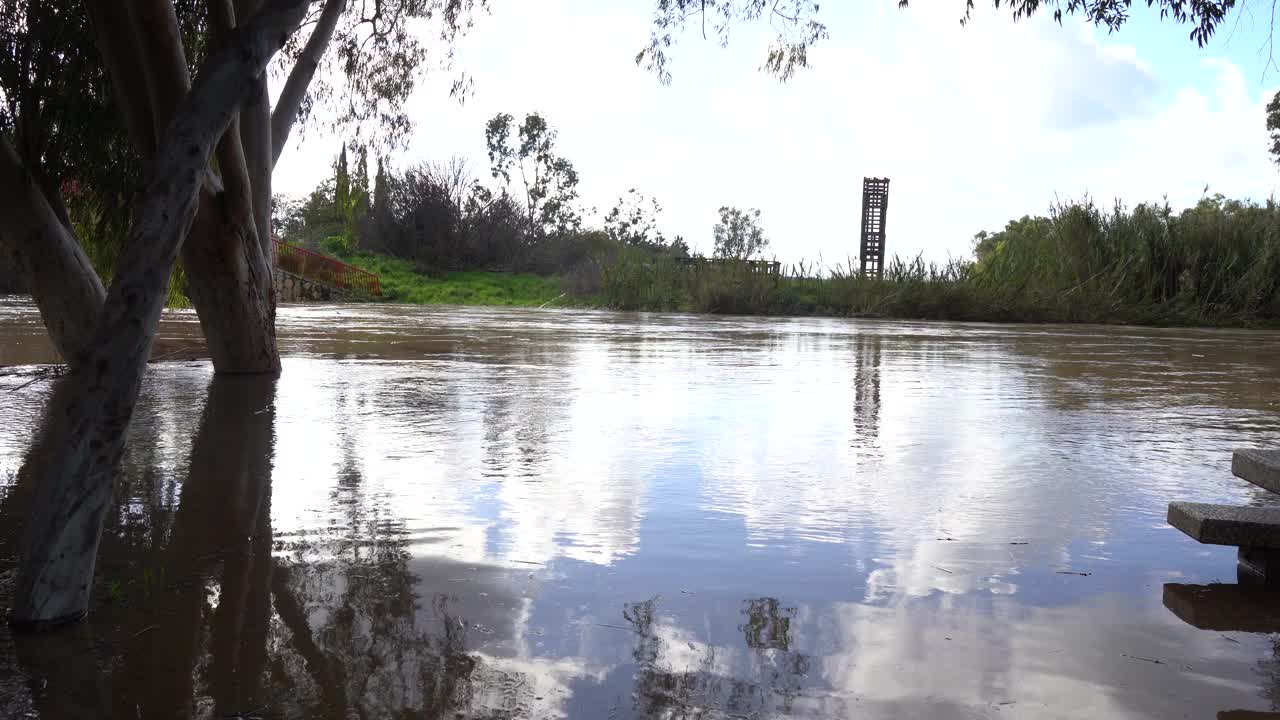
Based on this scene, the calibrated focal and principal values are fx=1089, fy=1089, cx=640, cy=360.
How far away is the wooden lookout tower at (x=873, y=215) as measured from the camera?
114 feet

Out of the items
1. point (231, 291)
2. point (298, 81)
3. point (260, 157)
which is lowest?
point (231, 291)

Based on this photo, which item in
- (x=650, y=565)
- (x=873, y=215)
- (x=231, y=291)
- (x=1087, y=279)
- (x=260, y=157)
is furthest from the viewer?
(x=873, y=215)

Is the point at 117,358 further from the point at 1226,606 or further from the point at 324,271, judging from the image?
the point at 324,271

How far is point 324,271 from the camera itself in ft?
122

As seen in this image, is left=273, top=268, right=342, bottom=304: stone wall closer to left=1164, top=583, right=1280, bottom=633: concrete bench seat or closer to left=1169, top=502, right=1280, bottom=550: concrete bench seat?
left=1169, top=502, right=1280, bottom=550: concrete bench seat

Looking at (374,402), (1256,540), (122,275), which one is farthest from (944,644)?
(374,402)

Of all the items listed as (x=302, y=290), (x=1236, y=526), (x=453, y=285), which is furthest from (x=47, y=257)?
(x=453, y=285)

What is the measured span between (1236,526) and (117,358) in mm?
2511

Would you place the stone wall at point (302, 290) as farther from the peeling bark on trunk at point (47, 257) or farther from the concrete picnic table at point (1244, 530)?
the concrete picnic table at point (1244, 530)

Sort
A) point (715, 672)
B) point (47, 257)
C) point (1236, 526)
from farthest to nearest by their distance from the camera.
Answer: point (47, 257)
point (1236, 526)
point (715, 672)

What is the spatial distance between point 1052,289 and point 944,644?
2027 cm

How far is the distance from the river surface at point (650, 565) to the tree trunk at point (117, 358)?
116 mm

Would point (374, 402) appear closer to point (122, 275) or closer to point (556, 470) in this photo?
point (556, 470)

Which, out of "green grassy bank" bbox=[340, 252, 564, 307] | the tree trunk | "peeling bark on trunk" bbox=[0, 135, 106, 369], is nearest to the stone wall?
"green grassy bank" bbox=[340, 252, 564, 307]
